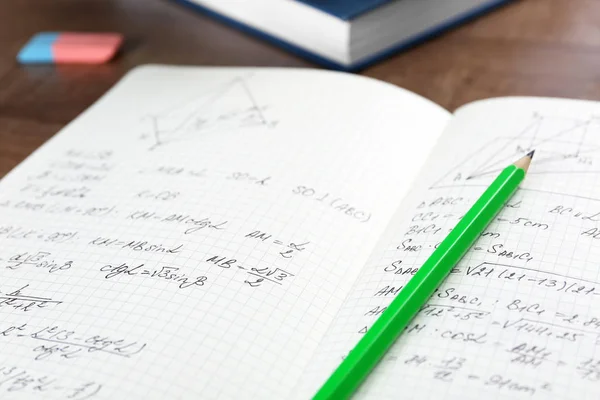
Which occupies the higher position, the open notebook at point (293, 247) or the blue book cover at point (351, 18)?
the blue book cover at point (351, 18)

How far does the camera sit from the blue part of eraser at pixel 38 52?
794mm

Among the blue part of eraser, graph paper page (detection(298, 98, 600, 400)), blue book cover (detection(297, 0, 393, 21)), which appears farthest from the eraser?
graph paper page (detection(298, 98, 600, 400))

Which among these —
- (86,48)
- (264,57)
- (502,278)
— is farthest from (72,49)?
(502,278)

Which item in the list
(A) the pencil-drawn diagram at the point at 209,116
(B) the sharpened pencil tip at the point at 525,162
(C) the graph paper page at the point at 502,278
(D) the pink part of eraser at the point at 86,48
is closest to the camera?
(C) the graph paper page at the point at 502,278

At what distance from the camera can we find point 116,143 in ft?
2.06

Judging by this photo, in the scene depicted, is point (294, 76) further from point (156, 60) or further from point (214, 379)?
point (214, 379)

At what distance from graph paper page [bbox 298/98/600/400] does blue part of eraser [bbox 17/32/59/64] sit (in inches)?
17.7

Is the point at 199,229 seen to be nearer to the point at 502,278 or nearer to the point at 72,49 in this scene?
the point at 502,278

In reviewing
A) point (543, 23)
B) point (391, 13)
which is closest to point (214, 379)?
point (391, 13)

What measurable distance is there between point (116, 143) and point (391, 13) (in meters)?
0.28

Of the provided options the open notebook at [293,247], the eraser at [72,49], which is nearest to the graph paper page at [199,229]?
the open notebook at [293,247]

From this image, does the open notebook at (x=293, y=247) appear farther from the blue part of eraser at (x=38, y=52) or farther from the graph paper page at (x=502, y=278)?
the blue part of eraser at (x=38, y=52)

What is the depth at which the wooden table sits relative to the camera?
68 cm

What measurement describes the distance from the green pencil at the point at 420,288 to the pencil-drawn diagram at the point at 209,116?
205mm
